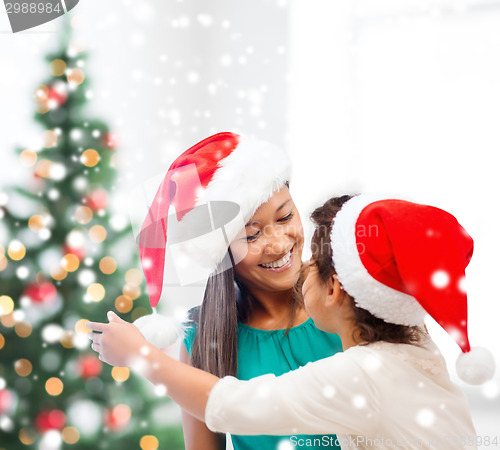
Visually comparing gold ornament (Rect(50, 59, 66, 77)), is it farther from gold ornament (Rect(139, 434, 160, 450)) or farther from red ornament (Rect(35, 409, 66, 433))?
gold ornament (Rect(139, 434, 160, 450))

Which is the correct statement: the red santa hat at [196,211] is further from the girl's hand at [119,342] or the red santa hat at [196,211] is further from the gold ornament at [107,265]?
the gold ornament at [107,265]

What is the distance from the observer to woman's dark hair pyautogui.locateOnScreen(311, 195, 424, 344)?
868 millimetres

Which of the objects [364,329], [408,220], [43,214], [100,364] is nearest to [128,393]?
[100,364]

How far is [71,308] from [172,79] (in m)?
1.29

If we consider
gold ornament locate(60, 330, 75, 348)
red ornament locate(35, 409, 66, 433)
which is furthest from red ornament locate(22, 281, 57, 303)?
red ornament locate(35, 409, 66, 433)


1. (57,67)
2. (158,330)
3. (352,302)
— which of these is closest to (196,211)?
(158,330)

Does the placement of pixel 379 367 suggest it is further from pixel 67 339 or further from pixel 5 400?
pixel 5 400

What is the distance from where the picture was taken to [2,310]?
1.58m

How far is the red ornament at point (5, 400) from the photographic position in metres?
1.62

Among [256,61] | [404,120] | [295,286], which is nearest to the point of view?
[295,286]

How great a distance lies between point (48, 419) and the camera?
164 cm

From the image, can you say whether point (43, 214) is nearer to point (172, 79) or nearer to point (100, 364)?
point (100, 364)

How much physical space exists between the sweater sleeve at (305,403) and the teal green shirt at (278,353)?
35 cm

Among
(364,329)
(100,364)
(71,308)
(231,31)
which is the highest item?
(231,31)
